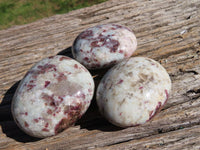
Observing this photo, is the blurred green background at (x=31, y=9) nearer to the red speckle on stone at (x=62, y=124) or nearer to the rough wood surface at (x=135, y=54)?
the rough wood surface at (x=135, y=54)

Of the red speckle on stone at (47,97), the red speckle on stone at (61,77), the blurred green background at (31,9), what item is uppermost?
the red speckle on stone at (61,77)

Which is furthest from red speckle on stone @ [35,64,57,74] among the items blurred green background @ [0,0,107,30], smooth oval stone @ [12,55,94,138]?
blurred green background @ [0,0,107,30]

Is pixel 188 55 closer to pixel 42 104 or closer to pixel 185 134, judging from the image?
pixel 185 134

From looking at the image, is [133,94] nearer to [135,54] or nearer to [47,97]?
[47,97]

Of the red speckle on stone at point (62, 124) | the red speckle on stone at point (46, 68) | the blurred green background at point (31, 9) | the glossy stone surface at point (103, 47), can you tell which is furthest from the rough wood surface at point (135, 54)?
the blurred green background at point (31, 9)

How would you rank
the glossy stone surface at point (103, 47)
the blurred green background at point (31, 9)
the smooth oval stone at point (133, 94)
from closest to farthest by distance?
the smooth oval stone at point (133, 94) → the glossy stone surface at point (103, 47) → the blurred green background at point (31, 9)

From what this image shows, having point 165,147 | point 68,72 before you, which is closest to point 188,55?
point 165,147
